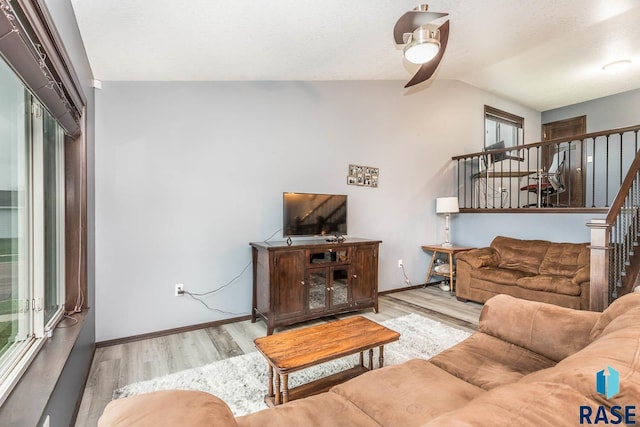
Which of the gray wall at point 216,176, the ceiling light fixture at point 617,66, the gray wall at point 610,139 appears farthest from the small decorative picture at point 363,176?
the gray wall at point 610,139

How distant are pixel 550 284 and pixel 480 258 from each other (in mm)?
820

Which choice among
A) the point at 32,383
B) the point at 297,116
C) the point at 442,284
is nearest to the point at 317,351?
the point at 32,383

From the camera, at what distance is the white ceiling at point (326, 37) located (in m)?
2.14

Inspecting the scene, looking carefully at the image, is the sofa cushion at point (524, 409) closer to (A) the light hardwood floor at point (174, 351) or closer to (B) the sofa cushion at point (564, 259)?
(A) the light hardwood floor at point (174, 351)

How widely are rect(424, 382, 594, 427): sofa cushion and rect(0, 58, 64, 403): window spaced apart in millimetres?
1493

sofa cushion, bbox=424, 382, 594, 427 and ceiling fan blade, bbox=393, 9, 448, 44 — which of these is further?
ceiling fan blade, bbox=393, 9, 448, 44

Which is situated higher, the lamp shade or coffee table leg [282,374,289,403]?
the lamp shade

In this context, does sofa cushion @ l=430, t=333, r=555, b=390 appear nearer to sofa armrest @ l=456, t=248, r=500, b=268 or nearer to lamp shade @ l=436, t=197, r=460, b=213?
sofa armrest @ l=456, t=248, r=500, b=268

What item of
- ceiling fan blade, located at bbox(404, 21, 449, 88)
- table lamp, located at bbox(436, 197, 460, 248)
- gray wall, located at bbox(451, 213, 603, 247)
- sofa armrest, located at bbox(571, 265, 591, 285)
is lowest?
sofa armrest, located at bbox(571, 265, 591, 285)

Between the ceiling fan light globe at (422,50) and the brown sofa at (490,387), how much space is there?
1.70 meters

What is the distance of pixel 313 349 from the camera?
1874mm

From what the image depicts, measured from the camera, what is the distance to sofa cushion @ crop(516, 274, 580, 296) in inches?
131

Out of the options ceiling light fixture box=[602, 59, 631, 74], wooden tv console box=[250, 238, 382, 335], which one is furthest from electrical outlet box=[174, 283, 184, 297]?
ceiling light fixture box=[602, 59, 631, 74]

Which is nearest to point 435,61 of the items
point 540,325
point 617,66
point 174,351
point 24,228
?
point 540,325
